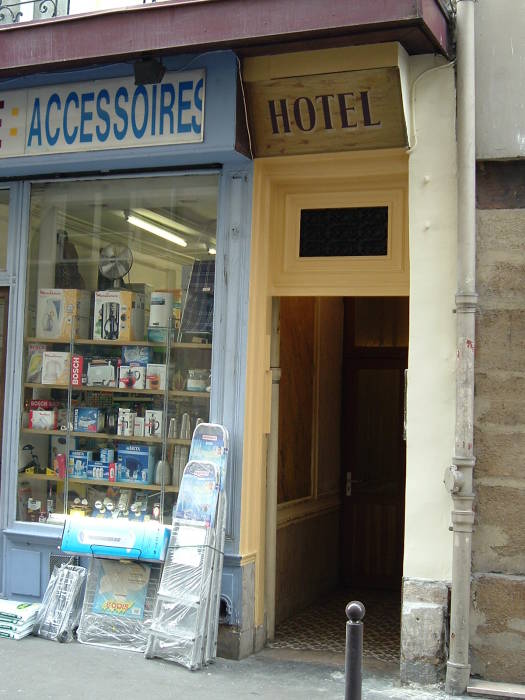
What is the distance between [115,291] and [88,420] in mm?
1053

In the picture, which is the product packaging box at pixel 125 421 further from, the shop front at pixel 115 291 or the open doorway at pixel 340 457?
the open doorway at pixel 340 457

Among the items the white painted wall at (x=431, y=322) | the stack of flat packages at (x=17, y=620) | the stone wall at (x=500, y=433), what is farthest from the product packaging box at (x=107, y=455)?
the stone wall at (x=500, y=433)

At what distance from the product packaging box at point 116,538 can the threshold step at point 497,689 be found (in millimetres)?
2215

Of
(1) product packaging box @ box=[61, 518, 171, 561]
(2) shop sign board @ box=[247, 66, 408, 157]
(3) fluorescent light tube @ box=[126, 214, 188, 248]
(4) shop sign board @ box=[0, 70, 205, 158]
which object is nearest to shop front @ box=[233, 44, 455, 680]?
(2) shop sign board @ box=[247, 66, 408, 157]

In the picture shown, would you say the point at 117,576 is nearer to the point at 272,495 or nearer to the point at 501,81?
the point at 272,495

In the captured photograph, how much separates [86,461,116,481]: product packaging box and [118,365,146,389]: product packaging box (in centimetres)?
63

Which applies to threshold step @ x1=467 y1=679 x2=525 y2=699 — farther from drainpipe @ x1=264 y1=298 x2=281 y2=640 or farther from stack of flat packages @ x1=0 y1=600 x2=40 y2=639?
stack of flat packages @ x1=0 y1=600 x2=40 y2=639

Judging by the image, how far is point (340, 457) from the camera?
29.9ft

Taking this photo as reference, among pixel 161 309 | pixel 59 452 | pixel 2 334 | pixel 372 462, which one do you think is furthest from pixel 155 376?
pixel 372 462

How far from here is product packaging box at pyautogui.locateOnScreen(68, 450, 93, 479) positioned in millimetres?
7121

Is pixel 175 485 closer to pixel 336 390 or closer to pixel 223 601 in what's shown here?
pixel 223 601

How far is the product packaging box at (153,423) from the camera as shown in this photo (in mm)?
6867

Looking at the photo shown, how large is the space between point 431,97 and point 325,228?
1.25 meters

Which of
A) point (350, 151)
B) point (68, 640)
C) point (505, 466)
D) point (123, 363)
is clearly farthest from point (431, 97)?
point (68, 640)
